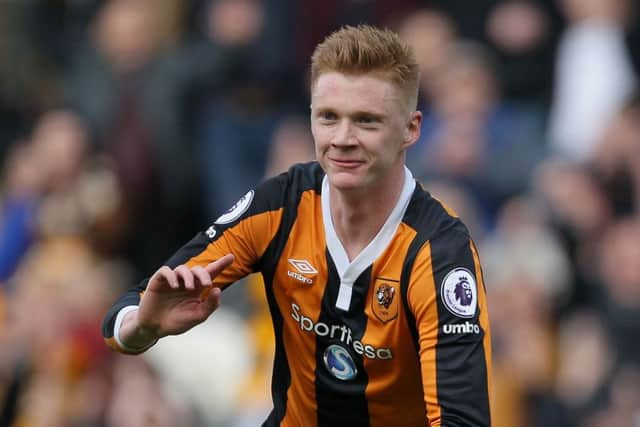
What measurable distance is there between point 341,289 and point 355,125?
0.63 meters

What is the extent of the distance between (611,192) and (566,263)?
553 millimetres

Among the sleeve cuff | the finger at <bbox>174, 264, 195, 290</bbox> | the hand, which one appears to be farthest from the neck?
the sleeve cuff

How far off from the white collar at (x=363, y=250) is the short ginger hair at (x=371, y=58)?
36cm

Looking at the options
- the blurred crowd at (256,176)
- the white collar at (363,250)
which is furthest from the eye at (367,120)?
the blurred crowd at (256,176)

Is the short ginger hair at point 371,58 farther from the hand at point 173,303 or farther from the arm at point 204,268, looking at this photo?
the hand at point 173,303

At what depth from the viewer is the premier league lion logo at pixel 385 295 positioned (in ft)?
16.5

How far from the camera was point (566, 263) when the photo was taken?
941cm

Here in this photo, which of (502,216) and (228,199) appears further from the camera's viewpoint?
(228,199)

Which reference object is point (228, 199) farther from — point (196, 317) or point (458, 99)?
point (196, 317)

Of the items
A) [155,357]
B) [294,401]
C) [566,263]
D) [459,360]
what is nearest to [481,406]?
[459,360]

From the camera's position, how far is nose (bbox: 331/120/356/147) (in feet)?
15.8

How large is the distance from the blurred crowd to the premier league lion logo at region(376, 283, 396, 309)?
12.6 ft

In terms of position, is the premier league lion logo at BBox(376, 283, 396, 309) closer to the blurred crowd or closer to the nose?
the nose

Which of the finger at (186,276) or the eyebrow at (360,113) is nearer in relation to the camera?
the finger at (186,276)
